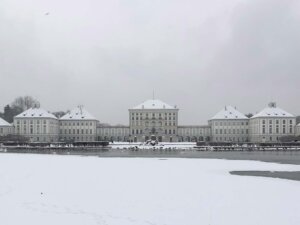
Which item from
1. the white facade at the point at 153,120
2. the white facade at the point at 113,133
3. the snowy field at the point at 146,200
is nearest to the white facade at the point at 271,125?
the white facade at the point at 153,120

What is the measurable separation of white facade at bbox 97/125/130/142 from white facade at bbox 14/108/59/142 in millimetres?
11871

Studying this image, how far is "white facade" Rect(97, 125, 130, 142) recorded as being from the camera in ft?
402

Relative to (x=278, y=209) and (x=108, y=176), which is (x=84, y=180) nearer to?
(x=108, y=176)

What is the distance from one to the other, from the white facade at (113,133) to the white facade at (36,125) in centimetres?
1187

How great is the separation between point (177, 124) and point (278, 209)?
113m

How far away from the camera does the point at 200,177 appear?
19.7 metres

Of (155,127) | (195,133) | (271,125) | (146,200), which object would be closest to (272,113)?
(271,125)

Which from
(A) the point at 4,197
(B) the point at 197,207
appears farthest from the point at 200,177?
(A) the point at 4,197

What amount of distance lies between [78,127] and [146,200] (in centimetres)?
10968

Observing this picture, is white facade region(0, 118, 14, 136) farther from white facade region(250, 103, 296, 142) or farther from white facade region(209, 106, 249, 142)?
white facade region(250, 103, 296, 142)

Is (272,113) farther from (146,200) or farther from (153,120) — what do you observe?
(146,200)

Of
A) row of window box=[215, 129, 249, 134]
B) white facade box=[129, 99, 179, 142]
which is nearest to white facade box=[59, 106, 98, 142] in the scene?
white facade box=[129, 99, 179, 142]

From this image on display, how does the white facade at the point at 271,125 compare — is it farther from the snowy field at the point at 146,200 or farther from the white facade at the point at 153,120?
the snowy field at the point at 146,200

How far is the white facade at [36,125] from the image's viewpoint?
4557 inches
